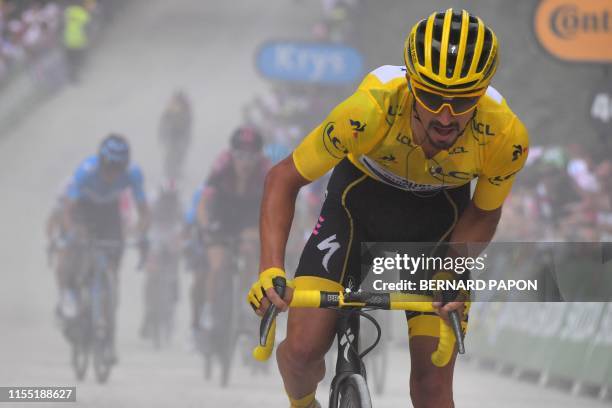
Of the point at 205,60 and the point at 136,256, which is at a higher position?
the point at 205,60

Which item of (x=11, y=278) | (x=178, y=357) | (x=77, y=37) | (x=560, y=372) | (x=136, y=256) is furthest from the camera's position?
(x=77, y=37)

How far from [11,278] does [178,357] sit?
8654mm

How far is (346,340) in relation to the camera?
5.16 meters

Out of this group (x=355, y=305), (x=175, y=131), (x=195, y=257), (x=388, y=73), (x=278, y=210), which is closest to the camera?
(x=355, y=305)

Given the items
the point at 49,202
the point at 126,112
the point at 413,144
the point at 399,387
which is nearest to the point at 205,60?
the point at 126,112

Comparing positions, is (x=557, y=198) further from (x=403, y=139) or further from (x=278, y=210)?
(x=278, y=210)

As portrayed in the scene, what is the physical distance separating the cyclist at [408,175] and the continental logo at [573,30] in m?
9.64

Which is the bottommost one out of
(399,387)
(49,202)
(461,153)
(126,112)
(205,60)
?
(399,387)

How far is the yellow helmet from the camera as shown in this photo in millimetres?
4699

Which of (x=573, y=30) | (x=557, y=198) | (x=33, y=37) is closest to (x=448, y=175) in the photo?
(x=557, y=198)

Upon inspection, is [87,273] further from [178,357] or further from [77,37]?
[77,37]

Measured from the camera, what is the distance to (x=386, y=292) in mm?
4996

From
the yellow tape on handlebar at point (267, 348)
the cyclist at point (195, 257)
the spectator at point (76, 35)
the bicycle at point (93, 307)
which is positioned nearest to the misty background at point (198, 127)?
the bicycle at point (93, 307)

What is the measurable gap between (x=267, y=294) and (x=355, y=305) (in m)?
0.37
